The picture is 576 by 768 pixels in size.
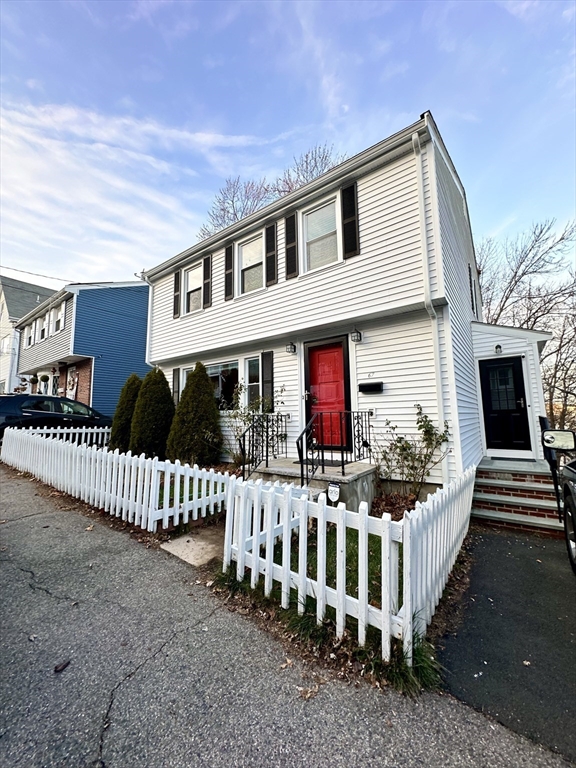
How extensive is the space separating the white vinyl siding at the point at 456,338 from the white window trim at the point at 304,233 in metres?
1.73

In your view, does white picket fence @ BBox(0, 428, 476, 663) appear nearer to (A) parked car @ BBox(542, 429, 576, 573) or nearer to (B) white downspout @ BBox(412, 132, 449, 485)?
(A) parked car @ BBox(542, 429, 576, 573)

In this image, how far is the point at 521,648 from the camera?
2246mm

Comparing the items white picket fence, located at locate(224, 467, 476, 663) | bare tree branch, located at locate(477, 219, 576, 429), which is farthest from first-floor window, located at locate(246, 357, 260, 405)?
bare tree branch, located at locate(477, 219, 576, 429)

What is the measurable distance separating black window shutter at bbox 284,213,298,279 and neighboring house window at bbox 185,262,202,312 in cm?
314

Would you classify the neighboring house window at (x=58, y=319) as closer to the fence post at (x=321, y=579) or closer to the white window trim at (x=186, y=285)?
the white window trim at (x=186, y=285)

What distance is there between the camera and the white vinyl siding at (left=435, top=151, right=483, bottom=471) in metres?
5.26

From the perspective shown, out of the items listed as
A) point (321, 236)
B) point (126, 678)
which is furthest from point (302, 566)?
point (321, 236)

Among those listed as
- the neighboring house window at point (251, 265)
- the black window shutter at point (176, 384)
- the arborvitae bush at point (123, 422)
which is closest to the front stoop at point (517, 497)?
the neighboring house window at point (251, 265)

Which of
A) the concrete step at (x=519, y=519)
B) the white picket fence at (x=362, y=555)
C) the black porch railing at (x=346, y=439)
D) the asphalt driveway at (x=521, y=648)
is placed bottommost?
the asphalt driveway at (x=521, y=648)

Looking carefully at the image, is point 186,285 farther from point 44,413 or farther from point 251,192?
point 251,192

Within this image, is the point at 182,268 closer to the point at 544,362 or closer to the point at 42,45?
the point at 42,45

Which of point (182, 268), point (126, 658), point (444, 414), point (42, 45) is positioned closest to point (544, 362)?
point (444, 414)

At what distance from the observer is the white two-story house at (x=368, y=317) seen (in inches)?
208

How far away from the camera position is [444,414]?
202 inches
